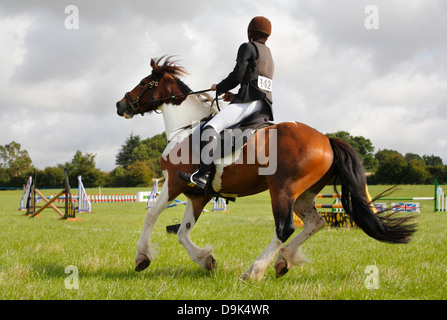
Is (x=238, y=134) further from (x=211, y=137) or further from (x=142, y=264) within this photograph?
(x=142, y=264)

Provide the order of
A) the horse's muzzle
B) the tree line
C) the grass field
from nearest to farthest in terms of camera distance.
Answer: the grass field → the horse's muzzle → the tree line

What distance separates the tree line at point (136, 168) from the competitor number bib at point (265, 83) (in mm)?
26484

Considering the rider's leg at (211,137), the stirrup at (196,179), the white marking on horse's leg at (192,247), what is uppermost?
the rider's leg at (211,137)

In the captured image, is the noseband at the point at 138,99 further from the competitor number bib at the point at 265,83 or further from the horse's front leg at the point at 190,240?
the competitor number bib at the point at 265,83

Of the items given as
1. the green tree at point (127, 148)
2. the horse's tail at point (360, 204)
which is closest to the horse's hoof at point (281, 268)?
the horse's tail at point (360, 204)

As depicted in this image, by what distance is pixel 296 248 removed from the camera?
13.7 feet

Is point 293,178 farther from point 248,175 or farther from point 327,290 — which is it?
point 327,290

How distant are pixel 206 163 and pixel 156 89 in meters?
1.56

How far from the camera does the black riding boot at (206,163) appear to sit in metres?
4.22

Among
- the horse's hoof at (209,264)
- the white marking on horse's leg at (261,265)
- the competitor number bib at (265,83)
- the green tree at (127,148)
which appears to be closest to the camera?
the white marking on horse's leg at (261,265)

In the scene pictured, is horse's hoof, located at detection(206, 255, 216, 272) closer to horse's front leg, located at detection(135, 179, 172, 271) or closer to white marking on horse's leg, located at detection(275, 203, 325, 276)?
horse's front leg, located at detection(135, 179, 172, 271)

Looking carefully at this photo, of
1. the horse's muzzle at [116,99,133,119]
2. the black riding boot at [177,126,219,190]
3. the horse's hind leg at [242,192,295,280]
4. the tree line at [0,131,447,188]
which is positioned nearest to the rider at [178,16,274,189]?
the black riding boot at [177,126,219,190]

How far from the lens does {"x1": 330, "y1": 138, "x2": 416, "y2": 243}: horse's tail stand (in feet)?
13.5

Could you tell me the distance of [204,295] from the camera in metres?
3.38
